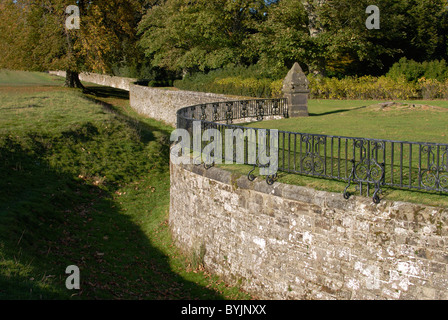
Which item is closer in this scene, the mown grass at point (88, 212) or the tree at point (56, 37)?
the mown grass at point (88, 212)

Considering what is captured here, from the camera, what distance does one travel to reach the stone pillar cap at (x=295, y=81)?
64.0 feet

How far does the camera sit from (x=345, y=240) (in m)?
7.50

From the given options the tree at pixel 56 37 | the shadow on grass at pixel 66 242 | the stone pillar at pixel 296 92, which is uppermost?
the tree at pixel 56 37

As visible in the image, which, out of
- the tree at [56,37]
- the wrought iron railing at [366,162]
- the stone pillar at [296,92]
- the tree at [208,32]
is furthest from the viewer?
the tree at [208,32]

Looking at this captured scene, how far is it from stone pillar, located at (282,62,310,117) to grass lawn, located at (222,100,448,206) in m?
0.65

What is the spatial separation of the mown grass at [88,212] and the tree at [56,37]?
1079 cm

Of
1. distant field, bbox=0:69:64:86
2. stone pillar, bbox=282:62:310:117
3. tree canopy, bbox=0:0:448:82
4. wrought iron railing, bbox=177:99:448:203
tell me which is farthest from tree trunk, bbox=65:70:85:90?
wrought iron railing, bbox=177:99:448:203

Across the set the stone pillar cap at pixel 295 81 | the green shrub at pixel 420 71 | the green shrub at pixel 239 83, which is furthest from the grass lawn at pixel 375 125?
the green shrub at pixel 420 71

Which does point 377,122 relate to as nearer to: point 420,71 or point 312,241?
point 312,241

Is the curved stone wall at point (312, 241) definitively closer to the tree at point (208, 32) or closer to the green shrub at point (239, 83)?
the green shrub at point (239, 83)

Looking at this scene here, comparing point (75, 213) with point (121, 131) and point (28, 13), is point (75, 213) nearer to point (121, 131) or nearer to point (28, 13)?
point (121, 131)

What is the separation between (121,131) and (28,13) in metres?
17.4

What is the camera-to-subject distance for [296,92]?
19734mm

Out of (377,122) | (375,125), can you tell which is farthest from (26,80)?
(375,125)
